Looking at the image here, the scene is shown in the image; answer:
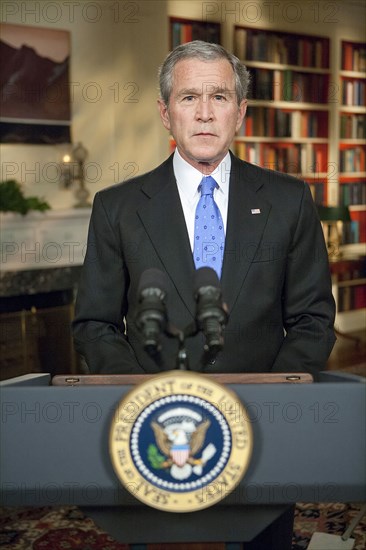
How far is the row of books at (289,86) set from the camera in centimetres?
718

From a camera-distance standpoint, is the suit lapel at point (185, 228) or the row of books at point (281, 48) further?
the row of books at point (281, 48)

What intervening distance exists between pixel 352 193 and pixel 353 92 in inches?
38.3

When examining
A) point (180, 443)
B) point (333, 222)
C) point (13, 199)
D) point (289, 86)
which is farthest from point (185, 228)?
point (289, 86)

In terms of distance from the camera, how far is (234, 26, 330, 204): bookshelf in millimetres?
7148

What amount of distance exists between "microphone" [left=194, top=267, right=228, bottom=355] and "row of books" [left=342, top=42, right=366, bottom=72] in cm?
700

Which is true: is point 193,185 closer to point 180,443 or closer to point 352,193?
point 180,443

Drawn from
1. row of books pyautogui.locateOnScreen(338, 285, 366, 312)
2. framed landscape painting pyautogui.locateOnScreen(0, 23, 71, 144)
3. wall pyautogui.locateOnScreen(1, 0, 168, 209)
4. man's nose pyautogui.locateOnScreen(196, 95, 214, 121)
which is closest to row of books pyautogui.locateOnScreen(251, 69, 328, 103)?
wall pyautogui.locateOnScreen(1, 0, 168, 209)

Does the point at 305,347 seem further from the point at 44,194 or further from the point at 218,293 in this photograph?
the point at 44,194

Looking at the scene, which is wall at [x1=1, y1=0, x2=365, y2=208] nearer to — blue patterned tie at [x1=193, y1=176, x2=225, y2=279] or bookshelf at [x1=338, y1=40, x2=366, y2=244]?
bookshelf at [x1=338, y1=40, x2=366, y2=244]

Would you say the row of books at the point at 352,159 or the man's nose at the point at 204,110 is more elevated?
the row of books at the point at 352,159

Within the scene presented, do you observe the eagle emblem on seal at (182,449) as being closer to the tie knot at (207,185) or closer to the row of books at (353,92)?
the tie knot at (207,185)

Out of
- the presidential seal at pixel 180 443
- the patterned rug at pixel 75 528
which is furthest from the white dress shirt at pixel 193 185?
the patterned rug at pixel 75 528

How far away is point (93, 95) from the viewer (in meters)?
6.59

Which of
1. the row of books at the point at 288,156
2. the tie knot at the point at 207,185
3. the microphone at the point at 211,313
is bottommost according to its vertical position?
the microphone at the point at 211,313
